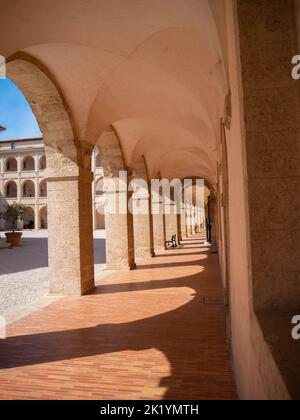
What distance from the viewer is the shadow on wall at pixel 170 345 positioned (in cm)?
326

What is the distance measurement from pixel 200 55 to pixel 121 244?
707 cm

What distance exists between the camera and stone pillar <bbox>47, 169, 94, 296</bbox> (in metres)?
7.36

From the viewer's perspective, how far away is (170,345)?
432 centimetres

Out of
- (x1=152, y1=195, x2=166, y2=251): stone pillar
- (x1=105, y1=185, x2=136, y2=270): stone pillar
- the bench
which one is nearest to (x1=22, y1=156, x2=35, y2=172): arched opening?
the bench

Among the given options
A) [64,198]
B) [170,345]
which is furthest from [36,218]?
[170,345]

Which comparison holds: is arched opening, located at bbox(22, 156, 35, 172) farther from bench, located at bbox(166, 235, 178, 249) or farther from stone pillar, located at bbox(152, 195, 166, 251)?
stone pillar, located at bbox(152, 195, 166, 251)

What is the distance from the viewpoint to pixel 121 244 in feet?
35.9

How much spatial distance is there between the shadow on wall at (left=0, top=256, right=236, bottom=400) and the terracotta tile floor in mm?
10

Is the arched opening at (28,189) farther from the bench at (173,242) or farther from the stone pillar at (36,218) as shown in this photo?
the bench at (173,242)

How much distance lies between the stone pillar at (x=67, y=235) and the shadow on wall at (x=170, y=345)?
105cm

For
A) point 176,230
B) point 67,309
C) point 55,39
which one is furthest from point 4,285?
point 176,230

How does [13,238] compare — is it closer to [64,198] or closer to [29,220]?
[64,198]

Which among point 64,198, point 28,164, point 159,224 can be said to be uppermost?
point 28,164

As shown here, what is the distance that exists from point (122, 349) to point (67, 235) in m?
3.74
